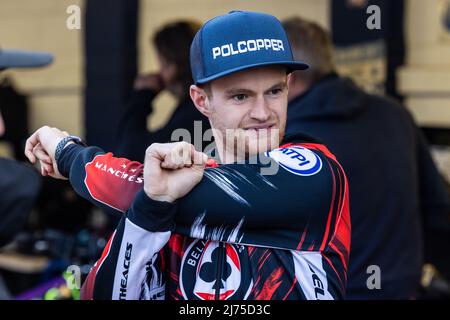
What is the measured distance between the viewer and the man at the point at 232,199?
4.69 ft

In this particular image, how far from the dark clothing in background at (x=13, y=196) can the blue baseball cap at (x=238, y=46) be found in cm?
43

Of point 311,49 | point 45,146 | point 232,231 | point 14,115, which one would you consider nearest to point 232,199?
point 232,231

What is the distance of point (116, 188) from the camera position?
1498mm

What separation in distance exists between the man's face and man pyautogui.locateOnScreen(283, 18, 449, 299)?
853 millimetres

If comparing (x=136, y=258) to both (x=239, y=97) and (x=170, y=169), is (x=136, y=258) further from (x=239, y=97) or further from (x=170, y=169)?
(x=239, y=97)

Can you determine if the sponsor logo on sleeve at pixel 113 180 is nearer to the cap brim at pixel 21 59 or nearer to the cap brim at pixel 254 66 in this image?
the cap brim at pixel 254 66

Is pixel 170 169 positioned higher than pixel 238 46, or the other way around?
pixel 238 46

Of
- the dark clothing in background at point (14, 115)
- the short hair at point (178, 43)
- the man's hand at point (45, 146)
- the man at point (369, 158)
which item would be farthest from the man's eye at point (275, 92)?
the dark clothing in background at point (14, 115)

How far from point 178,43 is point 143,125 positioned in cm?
43

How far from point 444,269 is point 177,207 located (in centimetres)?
215

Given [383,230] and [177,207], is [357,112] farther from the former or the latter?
[177,207]

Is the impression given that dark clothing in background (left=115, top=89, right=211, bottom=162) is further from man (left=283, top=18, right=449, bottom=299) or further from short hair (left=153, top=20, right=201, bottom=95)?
man (left=283, top=18, right=449, bottom=299)

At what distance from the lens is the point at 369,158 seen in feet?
8.20

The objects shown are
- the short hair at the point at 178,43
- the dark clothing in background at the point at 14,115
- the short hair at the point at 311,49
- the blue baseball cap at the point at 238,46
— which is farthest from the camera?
the dark clothing in background at the point at 14,115
